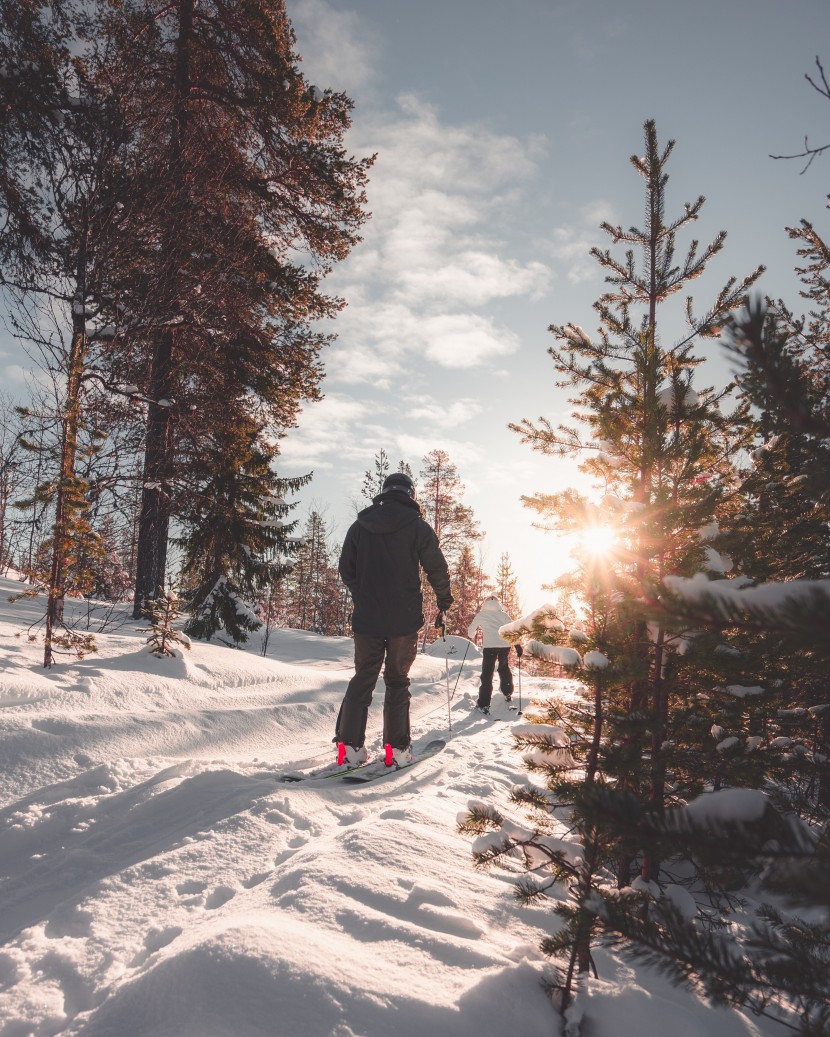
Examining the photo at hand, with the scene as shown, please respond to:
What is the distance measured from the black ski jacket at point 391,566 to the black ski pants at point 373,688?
12 centimetres

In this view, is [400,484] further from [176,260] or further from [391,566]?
[176,260]

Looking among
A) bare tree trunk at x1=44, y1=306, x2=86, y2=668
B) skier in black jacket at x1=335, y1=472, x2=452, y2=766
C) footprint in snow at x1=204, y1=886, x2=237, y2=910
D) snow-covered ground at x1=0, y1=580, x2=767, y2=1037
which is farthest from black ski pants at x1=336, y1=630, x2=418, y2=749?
bare tree trunk at x1=44, y1=306, x2=86, y2=668

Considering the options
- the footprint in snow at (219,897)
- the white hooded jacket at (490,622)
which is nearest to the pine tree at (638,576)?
the footprint in snow at (219,897)

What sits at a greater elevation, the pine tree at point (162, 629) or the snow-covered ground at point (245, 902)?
the pine tree at point (162, 629)

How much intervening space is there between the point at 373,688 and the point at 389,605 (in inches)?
30.4

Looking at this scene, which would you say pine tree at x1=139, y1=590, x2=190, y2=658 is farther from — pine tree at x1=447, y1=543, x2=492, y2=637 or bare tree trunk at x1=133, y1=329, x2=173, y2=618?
pine tree at x1=447, y1=543, x2=492, y2=637

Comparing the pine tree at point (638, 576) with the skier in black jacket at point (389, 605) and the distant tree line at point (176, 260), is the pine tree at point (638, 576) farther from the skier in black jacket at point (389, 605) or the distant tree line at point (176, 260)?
the distant tree line at point (176, 260)

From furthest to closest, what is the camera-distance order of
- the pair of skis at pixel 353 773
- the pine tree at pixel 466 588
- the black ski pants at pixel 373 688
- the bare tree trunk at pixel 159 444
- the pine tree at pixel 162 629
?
the pine tree at pixel 466 588 → the bare tree trunk at pixel 159 444 → the pine tree at pixel 162 629 → the black ski pants at pixel 373 688 → the pair of skis at pixel 353 773

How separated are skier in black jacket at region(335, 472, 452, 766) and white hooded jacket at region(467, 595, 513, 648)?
11.1 ft

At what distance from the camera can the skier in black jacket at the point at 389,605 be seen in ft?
14.5

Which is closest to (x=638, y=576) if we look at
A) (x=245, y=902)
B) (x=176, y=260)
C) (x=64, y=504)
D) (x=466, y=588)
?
(x=245, y=902)

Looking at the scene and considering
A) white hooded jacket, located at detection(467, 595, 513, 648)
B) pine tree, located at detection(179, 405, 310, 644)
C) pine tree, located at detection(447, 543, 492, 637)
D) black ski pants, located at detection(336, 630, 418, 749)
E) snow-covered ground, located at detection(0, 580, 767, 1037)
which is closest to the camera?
snow-covered ground, located at detection(0, 580, 767, 1037)

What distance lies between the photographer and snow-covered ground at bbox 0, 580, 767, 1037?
147 centimetres

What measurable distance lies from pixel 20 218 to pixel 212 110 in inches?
218
